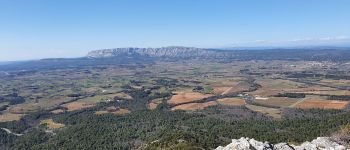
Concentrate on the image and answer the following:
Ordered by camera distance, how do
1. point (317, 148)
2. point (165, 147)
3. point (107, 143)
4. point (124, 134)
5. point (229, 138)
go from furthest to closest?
1. point (124, 134)
2. point (107, 143)
3. point (229, 138)
4. point (165, 147)
5. point (317, 148)

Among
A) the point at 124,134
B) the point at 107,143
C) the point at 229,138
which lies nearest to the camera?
the point at 229,138

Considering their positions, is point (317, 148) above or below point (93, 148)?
above

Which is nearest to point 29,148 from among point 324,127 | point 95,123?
point 95,123

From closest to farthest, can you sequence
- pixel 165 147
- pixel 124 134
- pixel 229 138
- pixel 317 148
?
pixel 317 148 → pixel 165 147 → pixel 229 138 → pixel 124 134

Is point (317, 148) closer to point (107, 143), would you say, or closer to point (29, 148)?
point (107, 143)

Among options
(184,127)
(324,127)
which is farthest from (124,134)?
(324,127)

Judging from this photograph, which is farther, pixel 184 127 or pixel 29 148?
pixel 184 127

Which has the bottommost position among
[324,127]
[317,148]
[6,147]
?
[6,147]

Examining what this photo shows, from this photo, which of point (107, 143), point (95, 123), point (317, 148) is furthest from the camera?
point (95, 123)

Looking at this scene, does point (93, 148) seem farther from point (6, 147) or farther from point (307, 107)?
point (307, 107)
